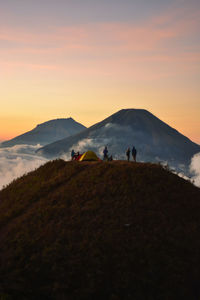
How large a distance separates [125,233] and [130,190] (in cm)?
590

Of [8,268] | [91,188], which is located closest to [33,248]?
[8,268]

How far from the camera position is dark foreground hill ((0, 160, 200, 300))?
1698 centimetres

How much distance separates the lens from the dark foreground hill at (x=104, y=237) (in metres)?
17.0

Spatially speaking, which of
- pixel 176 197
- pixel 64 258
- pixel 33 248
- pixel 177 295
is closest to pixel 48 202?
pixel 33 248

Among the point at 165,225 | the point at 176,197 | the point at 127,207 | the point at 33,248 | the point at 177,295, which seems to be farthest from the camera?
the point at 176,197

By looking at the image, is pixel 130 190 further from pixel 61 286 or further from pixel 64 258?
pixel 61 286

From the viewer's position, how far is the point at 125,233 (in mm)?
20516

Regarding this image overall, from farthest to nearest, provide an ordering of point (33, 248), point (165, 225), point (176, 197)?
point (176, 197), point (165, 225), point (33, 248)

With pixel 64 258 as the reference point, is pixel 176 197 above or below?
above

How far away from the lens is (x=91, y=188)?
2648cm

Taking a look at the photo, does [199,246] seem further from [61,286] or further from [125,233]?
[61,286]

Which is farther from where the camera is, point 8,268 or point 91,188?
point 91,188

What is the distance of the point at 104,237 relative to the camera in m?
20.1

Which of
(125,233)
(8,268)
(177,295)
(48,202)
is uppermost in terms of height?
(48,202)
